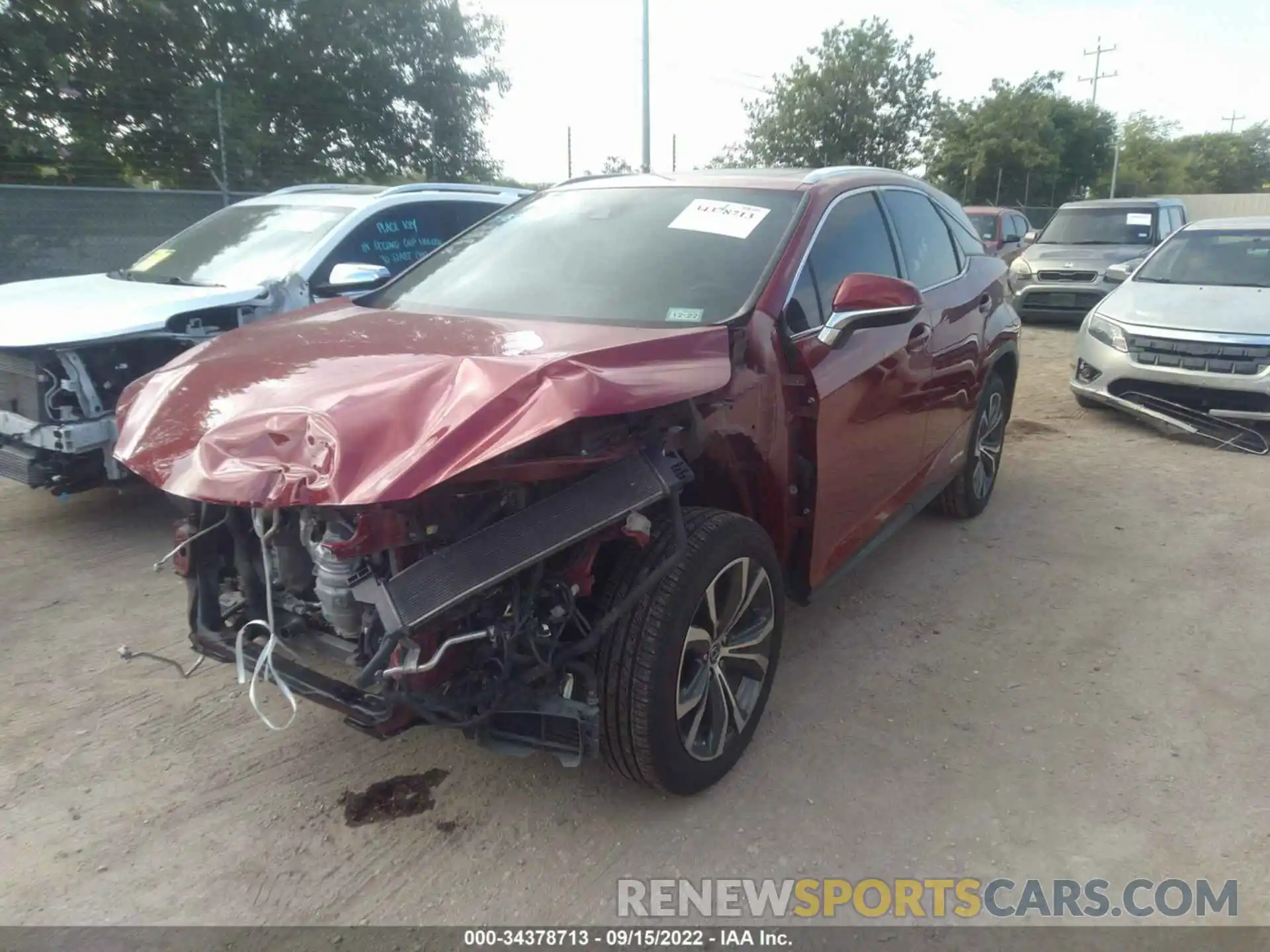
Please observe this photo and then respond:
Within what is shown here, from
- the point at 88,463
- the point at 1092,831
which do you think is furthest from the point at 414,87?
Result: the point at 1092,831

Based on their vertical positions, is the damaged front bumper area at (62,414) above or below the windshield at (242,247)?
below

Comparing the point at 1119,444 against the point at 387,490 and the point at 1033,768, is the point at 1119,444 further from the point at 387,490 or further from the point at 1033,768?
the point at 387,490

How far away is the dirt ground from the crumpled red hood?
1.11 metres

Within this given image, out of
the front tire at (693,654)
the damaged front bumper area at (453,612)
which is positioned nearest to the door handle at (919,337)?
the front tire at (693,654)

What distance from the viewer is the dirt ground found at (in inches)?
99.2

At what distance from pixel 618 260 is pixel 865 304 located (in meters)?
0.93

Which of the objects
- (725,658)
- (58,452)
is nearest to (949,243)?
(725,658)

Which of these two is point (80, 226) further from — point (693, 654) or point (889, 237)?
point (693, 654)

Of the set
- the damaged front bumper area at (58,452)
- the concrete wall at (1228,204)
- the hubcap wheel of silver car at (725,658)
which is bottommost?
the hubcap wheel of silver car at (725,658)

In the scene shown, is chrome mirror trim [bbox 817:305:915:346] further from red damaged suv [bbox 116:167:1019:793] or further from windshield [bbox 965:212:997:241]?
windshield [bbox 965:212:997:241]

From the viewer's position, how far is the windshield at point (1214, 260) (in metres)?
7.55

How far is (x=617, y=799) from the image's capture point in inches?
112

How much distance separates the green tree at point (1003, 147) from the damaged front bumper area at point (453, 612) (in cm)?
3402

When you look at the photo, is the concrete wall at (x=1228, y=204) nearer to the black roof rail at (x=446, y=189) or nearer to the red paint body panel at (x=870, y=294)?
the black roof rail at (x=446, y=189)
